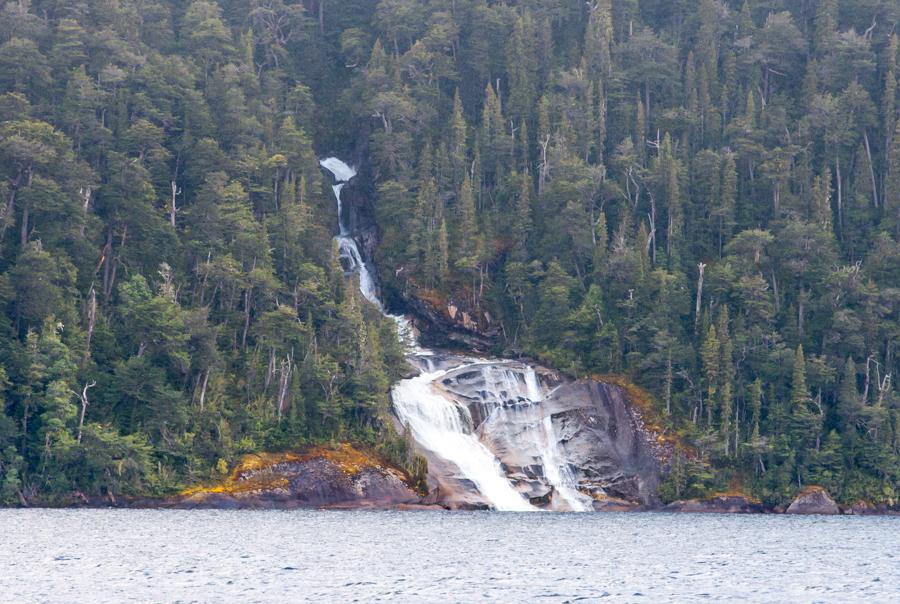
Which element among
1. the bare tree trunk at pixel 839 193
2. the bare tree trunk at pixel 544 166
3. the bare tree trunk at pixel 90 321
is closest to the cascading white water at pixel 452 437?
the bare tree trunk at pixel 90 321

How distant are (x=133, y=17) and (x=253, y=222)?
2946 centimetres

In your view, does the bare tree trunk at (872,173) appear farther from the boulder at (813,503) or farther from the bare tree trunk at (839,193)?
the boulder at (813,503)

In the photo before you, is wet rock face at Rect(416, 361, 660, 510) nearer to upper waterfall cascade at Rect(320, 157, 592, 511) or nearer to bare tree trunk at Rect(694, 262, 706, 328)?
upper waterfall cascade at Rect(320, 157, 592, 511)

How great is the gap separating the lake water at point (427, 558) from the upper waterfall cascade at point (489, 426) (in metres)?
7.39

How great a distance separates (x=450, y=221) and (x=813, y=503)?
122 feet

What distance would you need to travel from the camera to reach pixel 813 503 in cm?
8981

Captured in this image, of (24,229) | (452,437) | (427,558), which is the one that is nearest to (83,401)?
(24,229)

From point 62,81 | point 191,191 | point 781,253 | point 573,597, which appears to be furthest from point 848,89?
point 573,597

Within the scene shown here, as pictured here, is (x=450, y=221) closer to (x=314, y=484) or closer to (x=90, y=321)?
(x=314, y=484)

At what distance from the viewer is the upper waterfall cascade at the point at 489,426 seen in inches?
3457

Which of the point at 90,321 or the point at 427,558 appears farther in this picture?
the point at 90,321

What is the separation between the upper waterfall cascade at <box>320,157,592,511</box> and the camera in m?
87.8

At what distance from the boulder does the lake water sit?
883cm

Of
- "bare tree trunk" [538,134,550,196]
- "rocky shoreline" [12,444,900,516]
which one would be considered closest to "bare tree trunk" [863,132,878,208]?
"bare tree trunk" [538,134,550,196]
